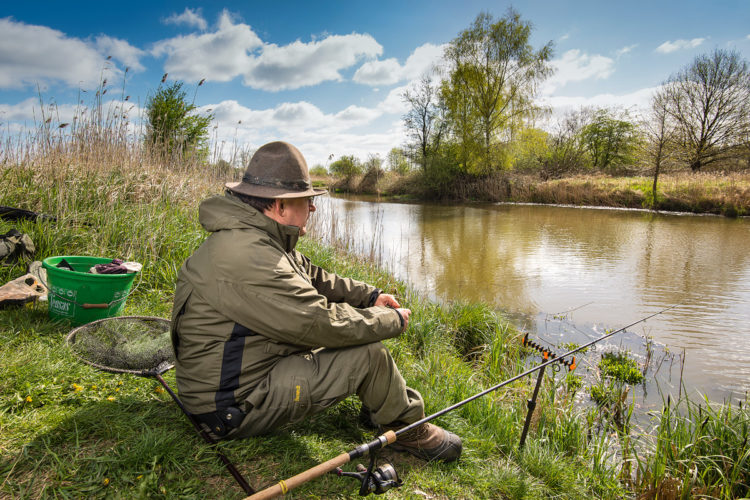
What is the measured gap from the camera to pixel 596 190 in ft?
68.6

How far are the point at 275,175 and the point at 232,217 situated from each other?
297 mm

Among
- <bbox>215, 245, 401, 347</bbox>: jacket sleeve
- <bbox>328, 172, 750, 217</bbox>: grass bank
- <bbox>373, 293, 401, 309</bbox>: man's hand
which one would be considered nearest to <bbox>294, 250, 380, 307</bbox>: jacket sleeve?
<bbox>373, 293, 401, 309</bbox>: man's hand

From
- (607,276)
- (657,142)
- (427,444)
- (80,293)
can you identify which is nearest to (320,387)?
(427,444)

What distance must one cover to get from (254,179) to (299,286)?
606mm

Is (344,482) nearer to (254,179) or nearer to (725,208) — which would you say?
(254,179)

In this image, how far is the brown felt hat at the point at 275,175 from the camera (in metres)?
1.91

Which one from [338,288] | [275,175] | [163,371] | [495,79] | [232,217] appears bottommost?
[163,371]

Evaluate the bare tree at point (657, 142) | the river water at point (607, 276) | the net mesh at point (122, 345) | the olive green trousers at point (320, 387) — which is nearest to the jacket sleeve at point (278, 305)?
the olive green trousers at point (320, 387)

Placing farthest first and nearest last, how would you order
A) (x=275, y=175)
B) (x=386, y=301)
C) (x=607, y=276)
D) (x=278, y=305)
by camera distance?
(x=607, y=276), (x=386, y=301), (x=275, y=175), (x=278, y=305)

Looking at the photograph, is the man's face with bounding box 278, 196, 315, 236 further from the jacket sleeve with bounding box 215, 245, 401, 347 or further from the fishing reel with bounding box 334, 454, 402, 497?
the fishing reel with bounding box 334, 454, 402, 497

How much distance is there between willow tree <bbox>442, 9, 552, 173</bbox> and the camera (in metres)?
24.8

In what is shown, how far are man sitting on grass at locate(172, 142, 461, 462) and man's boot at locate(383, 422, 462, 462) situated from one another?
0.95 ft

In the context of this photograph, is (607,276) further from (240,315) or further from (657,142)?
(657,142)

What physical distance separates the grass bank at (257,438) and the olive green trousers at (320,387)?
10.3 inches
